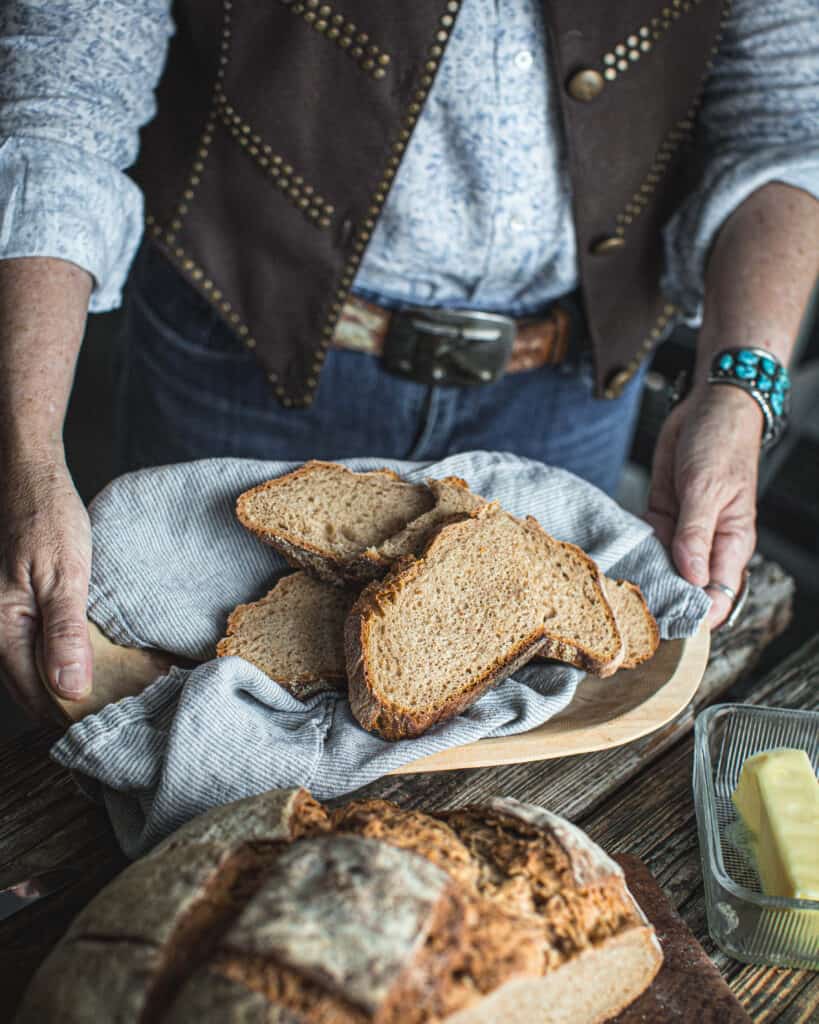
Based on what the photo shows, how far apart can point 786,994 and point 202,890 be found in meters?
0.61

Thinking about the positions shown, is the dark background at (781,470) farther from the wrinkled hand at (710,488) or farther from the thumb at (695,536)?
the thumb at (695,536)

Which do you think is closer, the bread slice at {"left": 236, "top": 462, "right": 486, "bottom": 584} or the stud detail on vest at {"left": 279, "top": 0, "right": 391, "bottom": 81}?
the bread slice at {"left": 236, "top": 462, "right": 486, "bottom": 584}

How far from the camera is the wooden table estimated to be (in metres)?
0.92

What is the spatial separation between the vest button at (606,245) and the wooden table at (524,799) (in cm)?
80

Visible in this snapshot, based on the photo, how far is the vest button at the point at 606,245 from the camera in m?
1.59

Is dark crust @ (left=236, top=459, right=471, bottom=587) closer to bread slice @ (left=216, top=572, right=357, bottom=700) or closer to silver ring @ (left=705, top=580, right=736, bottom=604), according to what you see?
bread slice @ (left=216, top=572, right=357, bottom=700)

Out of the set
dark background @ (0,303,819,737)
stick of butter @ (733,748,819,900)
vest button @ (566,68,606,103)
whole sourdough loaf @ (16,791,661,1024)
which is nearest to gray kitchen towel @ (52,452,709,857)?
whole sourdough loaf @ (16,791,661,1024)

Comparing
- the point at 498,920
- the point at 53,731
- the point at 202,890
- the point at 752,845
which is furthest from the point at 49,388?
the point at 752,845

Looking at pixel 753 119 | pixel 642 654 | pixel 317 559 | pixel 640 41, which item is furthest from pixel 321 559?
pixel 753 119

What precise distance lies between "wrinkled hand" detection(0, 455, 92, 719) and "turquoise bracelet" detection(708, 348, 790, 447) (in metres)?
1.06

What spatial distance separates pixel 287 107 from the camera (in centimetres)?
143

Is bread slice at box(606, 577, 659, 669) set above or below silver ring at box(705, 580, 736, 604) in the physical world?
below

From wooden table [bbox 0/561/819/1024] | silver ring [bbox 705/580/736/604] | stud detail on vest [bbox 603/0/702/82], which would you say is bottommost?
wooden table [bbox 0/561/819/1024]

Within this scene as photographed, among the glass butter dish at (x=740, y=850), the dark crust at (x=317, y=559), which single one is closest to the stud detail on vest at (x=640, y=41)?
the dark crust at (x=317, y=559)
